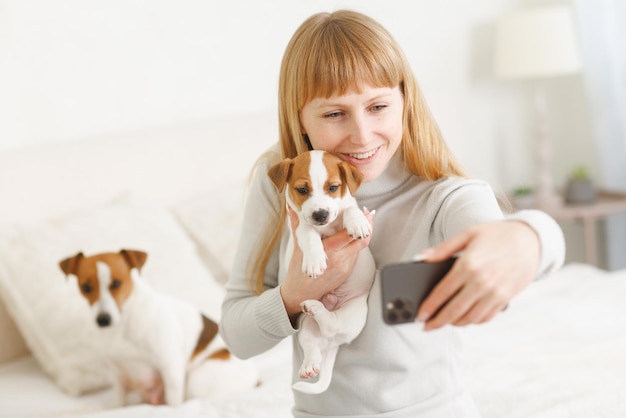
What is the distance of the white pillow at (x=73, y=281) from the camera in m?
1.96

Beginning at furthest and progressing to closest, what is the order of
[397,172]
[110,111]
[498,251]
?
[110,111] < [397,172] < [498,251]

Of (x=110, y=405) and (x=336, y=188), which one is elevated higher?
(x=336, y=188)

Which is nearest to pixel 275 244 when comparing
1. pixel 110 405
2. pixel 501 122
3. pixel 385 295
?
pixel 385 295

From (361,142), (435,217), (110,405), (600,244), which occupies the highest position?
(361,142)

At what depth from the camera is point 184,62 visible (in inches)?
111

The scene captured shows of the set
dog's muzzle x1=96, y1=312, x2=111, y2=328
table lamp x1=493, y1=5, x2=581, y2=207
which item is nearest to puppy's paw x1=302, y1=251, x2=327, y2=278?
dog's muzzle x1=96, y1=312, x2=111, y2=328

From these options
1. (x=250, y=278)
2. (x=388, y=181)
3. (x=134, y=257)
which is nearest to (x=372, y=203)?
(x=388, y=181)

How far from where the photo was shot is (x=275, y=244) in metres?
1.28

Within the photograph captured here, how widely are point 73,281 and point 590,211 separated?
203 cm

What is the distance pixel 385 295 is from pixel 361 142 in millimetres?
294

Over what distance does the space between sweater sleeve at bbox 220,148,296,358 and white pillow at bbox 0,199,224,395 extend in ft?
2.24

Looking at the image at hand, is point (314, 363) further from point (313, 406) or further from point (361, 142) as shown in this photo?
point (361, 142)

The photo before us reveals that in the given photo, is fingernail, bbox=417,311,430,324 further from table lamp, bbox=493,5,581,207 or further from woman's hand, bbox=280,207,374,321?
table lamp, bbox=493,5,581,207

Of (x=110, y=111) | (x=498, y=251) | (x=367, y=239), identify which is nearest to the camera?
(x=498, y=251)
